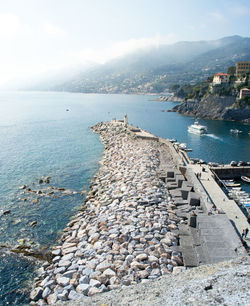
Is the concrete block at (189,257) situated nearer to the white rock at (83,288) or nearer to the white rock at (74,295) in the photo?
the white rock at (83,288)

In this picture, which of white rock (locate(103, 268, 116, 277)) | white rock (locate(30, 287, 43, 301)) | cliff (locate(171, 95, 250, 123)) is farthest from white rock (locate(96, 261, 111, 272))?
cliff (locate(171, 95, 250, 123))

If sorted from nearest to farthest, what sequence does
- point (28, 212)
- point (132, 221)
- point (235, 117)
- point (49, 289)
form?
point (49, 289), point (132, 221), point (28, 212), point (235, 117)

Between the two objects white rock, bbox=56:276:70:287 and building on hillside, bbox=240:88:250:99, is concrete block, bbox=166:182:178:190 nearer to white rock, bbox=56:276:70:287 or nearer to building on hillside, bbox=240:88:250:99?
white rock, bbox=56:276:70:287

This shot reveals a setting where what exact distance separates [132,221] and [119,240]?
1973 mm

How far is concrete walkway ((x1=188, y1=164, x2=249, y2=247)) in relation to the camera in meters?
16.1

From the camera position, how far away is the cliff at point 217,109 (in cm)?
8021

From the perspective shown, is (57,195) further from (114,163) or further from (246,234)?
(246,234)

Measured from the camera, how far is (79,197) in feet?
74.2

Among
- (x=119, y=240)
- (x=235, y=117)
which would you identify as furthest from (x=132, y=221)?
(x=235, y=117)

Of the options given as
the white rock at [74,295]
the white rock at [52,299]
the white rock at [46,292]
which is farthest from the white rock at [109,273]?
the white rock at [46,292]

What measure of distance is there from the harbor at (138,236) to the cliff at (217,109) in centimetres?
6529

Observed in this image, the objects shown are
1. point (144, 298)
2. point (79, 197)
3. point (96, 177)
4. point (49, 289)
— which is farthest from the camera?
point (96, 177)

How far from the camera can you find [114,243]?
45.2 ft

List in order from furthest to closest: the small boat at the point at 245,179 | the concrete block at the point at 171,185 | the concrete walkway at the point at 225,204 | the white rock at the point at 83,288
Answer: the small boat at the point at 245,179 < the concrete block at the point at 171,185 < the concrete walkway at the point at 225,204 < the white rock at the point at 83,288
